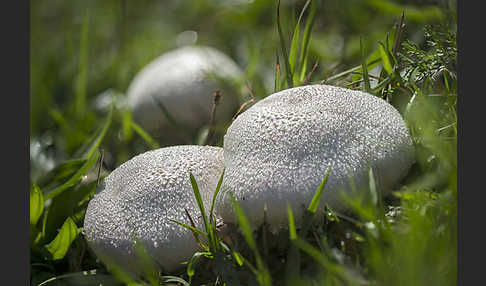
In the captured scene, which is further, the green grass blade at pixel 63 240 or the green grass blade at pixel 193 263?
the green grass blade at pixel 63 240

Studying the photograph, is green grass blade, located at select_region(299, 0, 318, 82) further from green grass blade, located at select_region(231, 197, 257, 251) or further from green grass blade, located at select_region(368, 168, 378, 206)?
green grass blade, located at select_region(231, 197, 257, 251)

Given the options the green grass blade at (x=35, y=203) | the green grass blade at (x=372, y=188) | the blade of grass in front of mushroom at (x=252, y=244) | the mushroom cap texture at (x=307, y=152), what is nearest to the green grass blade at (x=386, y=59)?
the mushroom cap texture at (x=307, y=152)

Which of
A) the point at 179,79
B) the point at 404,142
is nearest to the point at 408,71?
the point at 404,142

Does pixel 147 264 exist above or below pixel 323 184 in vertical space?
below

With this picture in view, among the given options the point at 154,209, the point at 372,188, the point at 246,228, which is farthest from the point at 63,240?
the point at 372,188

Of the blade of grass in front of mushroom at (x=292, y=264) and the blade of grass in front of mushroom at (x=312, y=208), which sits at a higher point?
the blade of grass in front of mushroom at (x=312, y=208)

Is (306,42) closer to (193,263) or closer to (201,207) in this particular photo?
(201,207)

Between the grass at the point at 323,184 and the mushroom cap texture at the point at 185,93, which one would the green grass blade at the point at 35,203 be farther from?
the mushroom cap texture at the point at 185,93

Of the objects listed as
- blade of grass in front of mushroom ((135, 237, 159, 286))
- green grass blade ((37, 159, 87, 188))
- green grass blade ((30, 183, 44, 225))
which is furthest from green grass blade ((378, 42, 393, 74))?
green grass blade ((30, 183, 44, 225))

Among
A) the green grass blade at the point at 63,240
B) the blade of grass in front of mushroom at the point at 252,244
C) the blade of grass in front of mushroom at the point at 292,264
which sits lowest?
the green grass blade at the point at 63,240
